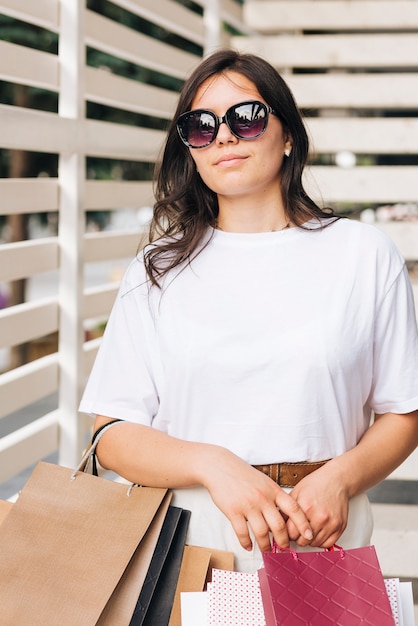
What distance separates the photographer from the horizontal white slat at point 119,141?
131 inches

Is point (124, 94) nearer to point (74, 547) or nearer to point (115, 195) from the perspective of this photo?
point (115, 195)

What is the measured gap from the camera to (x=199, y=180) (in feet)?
7.37

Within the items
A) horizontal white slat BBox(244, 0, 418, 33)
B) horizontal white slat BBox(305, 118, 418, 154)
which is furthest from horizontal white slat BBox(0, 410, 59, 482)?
horizontal white slat BBox(244, 0, 418, 33)

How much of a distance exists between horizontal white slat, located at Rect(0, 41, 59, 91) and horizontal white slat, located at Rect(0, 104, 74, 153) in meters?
0.11

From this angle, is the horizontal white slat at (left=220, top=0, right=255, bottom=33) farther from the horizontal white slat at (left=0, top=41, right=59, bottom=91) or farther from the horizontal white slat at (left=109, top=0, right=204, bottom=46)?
the horizontal white slat at (left=0, top=41, right=59, bottom=91)

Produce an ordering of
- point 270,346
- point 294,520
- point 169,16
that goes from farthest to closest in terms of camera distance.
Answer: point 169,16 → point 270,346 → point 294,520

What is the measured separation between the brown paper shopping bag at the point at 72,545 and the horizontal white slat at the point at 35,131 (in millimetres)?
1091

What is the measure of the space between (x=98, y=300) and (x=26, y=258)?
70 centimetres

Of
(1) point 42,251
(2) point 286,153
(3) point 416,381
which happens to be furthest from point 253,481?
(1) point 42,251

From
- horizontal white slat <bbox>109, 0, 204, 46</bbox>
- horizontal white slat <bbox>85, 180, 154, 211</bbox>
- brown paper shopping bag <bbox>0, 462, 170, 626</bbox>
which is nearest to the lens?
brown paper shopping bag <bbox>0, 462, 170, 626</bbox>

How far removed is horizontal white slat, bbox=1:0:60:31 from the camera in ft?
8.91

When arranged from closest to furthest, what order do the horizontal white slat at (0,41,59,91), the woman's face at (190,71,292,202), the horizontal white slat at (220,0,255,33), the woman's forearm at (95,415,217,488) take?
the woman's forearm at (95,415,217,488) → the woman's face at (190,71,292,202) → the horizontal white slat at (0,41,59,91) → the horizontal white slat at (220,0,255,33)

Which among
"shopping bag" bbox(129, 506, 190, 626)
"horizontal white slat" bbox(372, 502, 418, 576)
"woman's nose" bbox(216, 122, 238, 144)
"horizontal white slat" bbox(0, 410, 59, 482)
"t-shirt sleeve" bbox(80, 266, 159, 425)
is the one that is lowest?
"horizontal white slat" bbox(372, 502, 418, 576)

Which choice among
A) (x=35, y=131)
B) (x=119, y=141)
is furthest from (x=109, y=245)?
(x=35, y=131)
